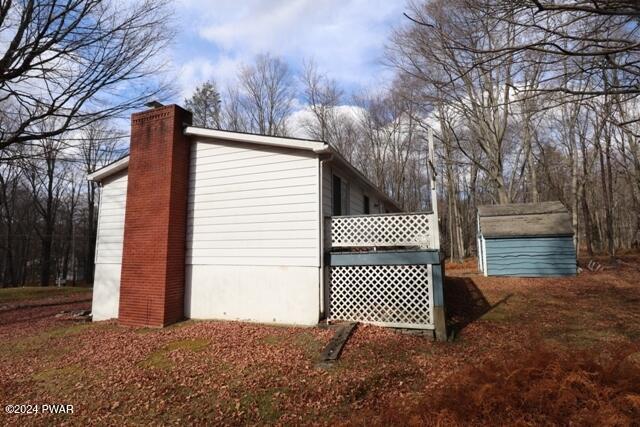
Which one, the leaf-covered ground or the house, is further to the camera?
the house

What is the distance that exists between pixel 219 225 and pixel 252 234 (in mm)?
1101

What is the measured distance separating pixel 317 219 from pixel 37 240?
42988 millimetres

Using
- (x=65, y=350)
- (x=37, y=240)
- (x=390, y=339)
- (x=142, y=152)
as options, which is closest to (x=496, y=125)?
(x=390, y=339)

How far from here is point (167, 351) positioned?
684 centimetres

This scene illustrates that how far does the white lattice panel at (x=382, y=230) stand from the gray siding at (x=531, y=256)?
10.0m

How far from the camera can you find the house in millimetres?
8320

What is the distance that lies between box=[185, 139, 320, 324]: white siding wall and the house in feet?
0.09

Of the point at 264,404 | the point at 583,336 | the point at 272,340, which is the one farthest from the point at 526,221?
the point at 264,404

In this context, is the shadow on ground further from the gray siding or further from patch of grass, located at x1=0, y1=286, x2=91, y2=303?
patch of grass, located at x1=0, y1=286, x2=91, y2=303

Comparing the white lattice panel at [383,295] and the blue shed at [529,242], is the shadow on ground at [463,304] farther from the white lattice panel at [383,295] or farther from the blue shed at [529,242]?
the blue shed at [529,242]

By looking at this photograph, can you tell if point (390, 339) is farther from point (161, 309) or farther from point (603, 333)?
point (161, 309)

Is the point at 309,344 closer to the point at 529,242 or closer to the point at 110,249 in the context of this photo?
the point at 110,249

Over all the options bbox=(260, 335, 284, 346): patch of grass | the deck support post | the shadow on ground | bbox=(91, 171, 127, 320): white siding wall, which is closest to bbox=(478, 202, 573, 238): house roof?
the shadow on ground

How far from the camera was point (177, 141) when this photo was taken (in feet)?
30.8
